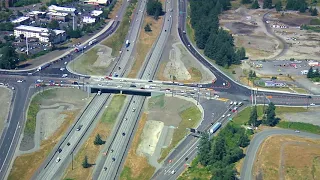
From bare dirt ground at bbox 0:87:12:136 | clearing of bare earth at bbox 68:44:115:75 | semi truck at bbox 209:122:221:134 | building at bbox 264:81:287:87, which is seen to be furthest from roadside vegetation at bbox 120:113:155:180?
building at bbox 264:81:287:87

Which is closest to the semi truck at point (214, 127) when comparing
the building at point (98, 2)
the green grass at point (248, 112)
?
the green grass at point (248, 112)

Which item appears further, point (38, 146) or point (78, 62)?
point (78, 62)

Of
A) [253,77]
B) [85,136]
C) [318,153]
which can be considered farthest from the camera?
[253,77]

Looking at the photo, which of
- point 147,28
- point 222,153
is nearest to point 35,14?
point 147,28

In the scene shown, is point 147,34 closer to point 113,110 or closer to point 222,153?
point 113,110

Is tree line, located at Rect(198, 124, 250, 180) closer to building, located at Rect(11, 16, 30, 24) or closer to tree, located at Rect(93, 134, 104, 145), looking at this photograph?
tree, located at Rect(93, 134, 104, 145)

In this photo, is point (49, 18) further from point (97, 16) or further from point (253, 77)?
point (253, 77)

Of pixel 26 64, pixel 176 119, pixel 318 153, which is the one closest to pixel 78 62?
pixel 26 64

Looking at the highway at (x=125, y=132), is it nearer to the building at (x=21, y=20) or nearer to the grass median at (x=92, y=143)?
the grass median at (x=92, y=143)
